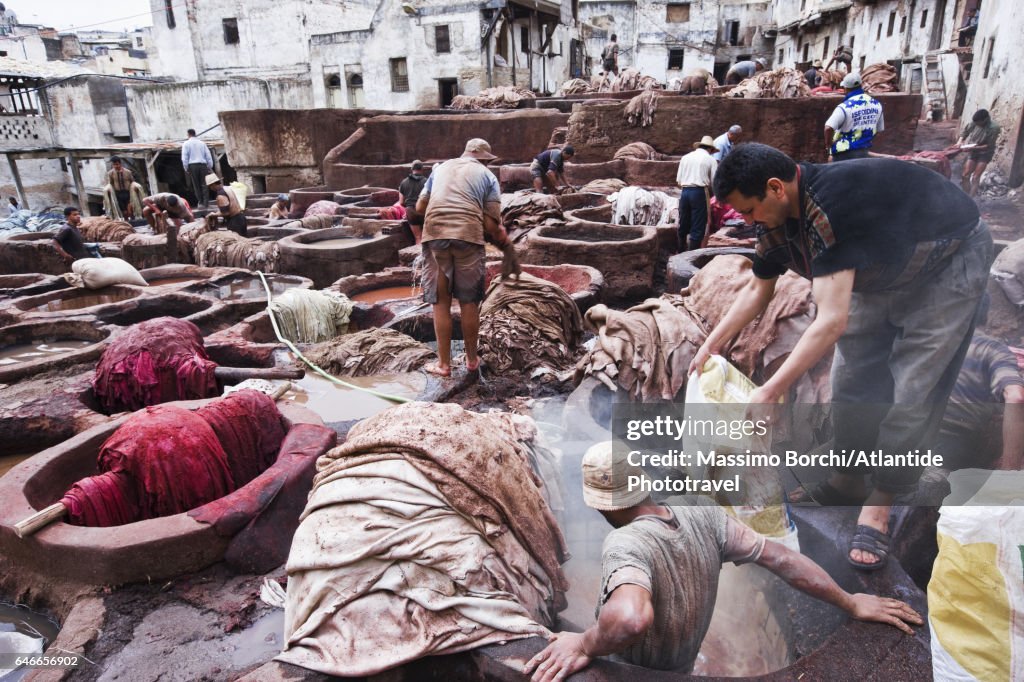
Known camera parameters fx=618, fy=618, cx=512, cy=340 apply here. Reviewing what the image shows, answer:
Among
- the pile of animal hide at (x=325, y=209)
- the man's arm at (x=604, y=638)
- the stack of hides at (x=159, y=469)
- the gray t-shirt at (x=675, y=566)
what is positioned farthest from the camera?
the pile of animal hide at (x=325, y=209)

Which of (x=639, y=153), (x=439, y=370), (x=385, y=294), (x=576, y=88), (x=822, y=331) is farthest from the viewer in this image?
(x=576, y=88)

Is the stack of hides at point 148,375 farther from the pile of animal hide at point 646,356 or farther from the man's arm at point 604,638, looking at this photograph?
the man's arm at point 604,638

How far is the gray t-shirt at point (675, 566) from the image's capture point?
1.78 metres

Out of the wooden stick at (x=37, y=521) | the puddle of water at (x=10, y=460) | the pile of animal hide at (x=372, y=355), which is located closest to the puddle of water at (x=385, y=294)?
the pile of animal hide at (x=372, y=355)

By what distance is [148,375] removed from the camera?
4.14 m

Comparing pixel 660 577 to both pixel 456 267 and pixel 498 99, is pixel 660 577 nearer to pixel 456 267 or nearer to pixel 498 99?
pixel 456 267

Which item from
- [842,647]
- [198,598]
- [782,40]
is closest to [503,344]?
[198,598]

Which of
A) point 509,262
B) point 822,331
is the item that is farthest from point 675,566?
point 509,262

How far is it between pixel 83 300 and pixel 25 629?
5.93 meters

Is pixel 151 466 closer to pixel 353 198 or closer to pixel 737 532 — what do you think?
pixel 737 532

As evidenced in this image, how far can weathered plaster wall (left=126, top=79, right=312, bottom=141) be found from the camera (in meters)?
25.4

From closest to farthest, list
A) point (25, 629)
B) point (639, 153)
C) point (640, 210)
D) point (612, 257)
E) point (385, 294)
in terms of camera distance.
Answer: point (25, 629) → point (612, 257) → point (385, 294) → point (640, 210) → point (639, 153)

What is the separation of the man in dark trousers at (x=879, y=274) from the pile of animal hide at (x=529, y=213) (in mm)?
5018

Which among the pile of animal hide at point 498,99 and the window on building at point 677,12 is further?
the window on building at point 677,12
